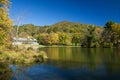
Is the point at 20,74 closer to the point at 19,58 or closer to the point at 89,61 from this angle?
the point at 19,58

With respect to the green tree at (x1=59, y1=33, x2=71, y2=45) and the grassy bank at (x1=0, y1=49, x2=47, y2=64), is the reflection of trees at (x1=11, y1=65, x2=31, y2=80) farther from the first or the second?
the green tree at (x1=59, y1=33, x2=71, y2=45)

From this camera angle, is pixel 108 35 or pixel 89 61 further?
pixel 108 35

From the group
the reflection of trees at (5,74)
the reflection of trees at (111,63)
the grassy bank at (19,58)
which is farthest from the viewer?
the grassy bank at (19,58)

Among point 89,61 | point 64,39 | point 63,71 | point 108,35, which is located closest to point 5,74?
point 63,71

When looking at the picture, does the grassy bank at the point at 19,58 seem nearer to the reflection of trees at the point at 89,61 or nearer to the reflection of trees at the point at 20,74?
the reflection of trees at the point at 89,61

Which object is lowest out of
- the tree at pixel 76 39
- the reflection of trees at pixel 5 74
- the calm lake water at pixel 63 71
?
the calm lake water at pixel 63 71

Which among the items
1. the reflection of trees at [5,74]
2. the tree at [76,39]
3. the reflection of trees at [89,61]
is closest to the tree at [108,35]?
the tree at [76,39]

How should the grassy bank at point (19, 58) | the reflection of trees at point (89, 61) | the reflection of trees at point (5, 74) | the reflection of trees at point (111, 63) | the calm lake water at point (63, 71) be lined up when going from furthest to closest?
1. the grassy bank at point (19, 58)
2. the reflection of trees at point (89, 61)
3. the reflection of trees at point (111, 63)
4. the calm lake water at point (63, 71)
5. the reflection of trees at point (5, 74)

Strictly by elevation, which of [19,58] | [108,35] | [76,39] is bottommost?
[19,58]

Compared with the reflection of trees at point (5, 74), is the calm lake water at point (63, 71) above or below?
below

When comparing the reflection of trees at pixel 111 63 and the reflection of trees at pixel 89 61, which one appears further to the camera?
the reflection of trees at pixel 89 61

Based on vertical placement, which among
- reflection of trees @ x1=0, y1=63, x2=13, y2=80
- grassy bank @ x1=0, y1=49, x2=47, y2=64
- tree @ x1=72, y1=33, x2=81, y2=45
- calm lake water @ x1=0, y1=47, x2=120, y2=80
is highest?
tree @ x1=72, y1=33, x2=81, y2=45

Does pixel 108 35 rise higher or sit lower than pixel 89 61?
higher

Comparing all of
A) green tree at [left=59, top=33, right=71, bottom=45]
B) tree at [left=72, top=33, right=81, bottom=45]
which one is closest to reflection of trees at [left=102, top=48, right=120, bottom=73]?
tree at [left=72, top=33, right=81, bottom=45]
